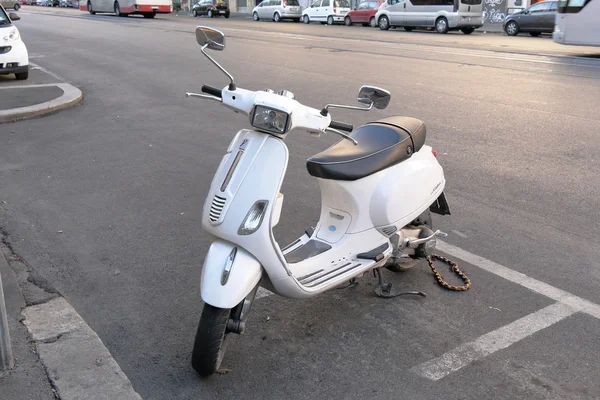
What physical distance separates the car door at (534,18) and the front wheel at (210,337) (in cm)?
2679

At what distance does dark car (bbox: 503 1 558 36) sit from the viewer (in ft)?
86.4

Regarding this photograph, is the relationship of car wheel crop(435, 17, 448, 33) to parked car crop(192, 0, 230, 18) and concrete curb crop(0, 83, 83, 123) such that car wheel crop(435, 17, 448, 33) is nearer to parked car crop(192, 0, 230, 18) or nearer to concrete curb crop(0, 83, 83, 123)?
parked car crop(192, 0, 230, 18)

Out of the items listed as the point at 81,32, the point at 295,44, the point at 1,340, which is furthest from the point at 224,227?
the point at 81,32

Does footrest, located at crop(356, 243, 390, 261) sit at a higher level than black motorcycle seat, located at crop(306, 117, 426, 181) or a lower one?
lower

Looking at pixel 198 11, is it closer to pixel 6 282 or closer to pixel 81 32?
pixel 81 32

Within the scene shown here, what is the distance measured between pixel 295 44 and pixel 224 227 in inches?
735

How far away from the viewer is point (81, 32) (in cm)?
2602

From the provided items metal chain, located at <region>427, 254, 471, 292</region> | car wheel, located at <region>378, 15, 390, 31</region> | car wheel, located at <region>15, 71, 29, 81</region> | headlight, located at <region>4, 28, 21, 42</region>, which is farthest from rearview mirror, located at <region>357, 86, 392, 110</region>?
car wheel, located at <region>378, 15, 390, 31</region>

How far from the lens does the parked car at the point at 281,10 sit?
39750mm

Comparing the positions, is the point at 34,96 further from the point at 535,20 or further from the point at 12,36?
the point at 535,20

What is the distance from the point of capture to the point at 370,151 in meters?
3.88

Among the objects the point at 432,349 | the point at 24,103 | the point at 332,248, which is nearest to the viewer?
the point at 432,349

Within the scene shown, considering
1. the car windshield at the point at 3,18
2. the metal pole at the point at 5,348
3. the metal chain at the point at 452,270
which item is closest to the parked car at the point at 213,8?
the car windshield at the point at 3,18

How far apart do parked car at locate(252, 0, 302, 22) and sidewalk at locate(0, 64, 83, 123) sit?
2800 centimetres
